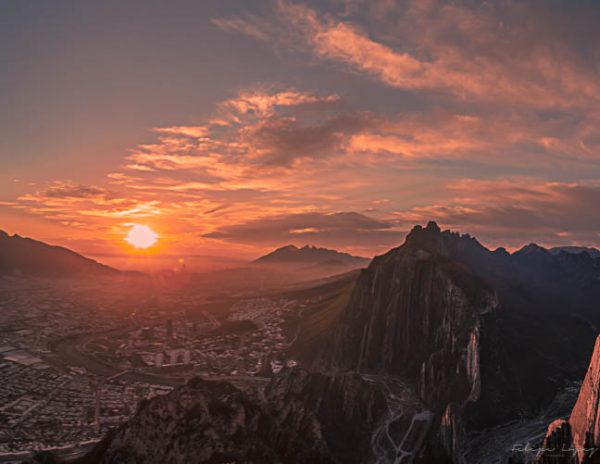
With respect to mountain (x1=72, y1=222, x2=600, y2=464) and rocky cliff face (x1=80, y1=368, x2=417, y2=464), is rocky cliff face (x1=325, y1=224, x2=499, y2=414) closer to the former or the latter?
mountain (x1=72, y1=222, x2=600, y2=464)

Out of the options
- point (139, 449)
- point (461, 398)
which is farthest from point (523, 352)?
point (139, 449)

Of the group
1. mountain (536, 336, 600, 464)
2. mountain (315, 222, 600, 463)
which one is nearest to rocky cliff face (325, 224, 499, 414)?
mountain (315, 222, 600, 463)

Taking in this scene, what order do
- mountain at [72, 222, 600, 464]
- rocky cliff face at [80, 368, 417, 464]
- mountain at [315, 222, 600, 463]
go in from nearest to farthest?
1. rocky cliff face at [80, 368, 417, 464]
2. mountain at [72, 222, 600, 464]
3. mountain at [315, 222, 600, 463]

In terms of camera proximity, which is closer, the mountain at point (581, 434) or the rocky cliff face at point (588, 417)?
the mountain at point (581, 434)

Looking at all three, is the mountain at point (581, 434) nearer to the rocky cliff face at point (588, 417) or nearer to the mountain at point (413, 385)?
the rocky cliff face at point (588, 417)

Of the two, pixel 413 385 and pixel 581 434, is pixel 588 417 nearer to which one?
pixel 581 434

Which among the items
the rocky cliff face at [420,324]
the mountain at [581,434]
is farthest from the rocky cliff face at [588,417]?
the rocky cliff face at [420,324]

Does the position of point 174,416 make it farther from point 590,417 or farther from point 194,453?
point 590,417

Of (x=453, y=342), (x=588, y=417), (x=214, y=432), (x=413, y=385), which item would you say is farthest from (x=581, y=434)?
(x=413, y=385)

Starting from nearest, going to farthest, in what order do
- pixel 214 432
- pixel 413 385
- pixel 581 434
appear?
pixel 581 434 → pixel 214 432 → pixel 413 385
